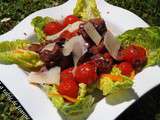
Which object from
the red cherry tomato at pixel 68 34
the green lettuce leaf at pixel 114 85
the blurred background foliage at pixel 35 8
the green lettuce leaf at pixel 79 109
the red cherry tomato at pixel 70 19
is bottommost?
the blurred background foliage at pixel 35 8

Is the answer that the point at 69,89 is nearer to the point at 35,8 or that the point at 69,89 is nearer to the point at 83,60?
the point at 83,60

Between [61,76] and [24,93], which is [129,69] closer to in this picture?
[61,76]

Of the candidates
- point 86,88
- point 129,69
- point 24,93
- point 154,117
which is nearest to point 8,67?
point 24,93

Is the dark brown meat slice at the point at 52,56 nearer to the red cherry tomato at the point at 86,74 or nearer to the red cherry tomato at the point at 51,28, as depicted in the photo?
the red cherry tomato at the point at 86,74

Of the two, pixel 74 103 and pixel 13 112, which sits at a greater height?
pixel 74 103

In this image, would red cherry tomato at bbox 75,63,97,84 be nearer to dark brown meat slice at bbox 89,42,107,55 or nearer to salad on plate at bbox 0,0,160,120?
salad on plate at bbox 0,0,160,120

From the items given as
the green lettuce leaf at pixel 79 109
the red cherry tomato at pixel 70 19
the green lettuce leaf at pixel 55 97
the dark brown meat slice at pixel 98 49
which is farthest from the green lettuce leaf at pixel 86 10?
the green lettuce leaf at pixel 79 109
